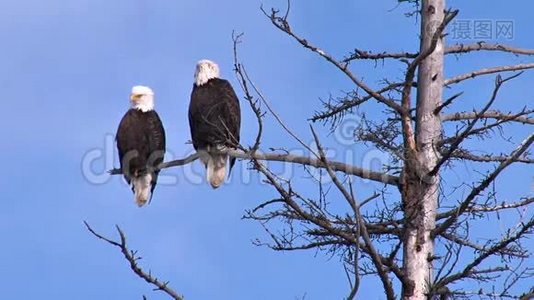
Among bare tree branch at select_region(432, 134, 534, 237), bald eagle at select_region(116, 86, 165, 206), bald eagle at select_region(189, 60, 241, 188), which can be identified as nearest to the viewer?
bare tree branch at select_region(432, 134, 534, 237)

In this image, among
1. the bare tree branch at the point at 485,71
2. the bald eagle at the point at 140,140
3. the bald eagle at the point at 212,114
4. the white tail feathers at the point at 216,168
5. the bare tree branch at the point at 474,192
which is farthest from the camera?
the bald eagle at the point at 140,140

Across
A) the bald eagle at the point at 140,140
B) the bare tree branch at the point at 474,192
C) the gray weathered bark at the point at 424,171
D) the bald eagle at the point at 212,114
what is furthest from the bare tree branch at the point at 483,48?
the bald eagle at the point at 140,140

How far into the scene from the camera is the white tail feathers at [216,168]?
420 inches

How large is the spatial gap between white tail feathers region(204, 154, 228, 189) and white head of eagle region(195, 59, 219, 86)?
2.72ft

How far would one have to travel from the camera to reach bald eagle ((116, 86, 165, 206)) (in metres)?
10.9

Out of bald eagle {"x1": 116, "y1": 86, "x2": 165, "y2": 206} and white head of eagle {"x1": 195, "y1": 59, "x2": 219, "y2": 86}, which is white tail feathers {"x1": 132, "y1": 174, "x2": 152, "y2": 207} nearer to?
bald eagle {"x1": 116, "y1": 86, "x2": 165, "y2": 206}

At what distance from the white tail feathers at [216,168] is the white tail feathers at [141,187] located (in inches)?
34.1

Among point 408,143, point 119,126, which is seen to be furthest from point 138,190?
point 408,143

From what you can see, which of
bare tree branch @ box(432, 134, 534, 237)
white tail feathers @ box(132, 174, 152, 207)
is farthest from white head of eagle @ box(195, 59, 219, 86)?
bare tree branch @ box(432, 134, 534, 237)

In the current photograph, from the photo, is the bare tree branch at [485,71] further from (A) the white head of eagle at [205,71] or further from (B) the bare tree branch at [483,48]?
(A) the white head of eagle at [205,71]

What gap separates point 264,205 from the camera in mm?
7641

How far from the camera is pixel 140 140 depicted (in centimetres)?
1084

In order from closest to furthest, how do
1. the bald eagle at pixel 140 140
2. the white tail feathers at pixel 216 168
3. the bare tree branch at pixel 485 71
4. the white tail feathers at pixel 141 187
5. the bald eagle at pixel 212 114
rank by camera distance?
1. the bare tree branch at pixel 485 71
2. the bald eagle at pixel 212 114
3. the white tail feathers at pixel 216 168
4. the bald eagle at pixel 140 140
5. the white tail feathers at pixel 141 187

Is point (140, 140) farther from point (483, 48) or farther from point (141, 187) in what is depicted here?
point (483, 48)
